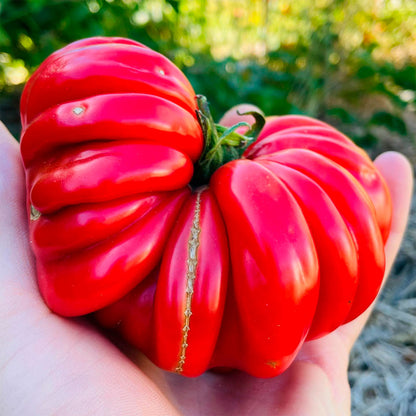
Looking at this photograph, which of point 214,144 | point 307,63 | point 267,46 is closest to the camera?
point 214,144

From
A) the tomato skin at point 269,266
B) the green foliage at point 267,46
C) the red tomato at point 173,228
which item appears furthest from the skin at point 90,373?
the green foliage at point 267,46

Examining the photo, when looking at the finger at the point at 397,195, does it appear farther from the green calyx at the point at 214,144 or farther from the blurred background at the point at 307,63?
the green calyx at the point at 214,144

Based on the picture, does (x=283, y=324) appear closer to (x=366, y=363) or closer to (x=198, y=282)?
(x=198, y=282)

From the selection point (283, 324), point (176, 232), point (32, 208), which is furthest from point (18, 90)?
point (283, 324)

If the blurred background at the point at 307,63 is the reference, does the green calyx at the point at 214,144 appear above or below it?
above

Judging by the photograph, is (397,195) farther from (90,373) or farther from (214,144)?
(90,373)

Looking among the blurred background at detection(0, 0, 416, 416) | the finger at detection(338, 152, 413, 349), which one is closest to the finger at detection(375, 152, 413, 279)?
the finger at detection(338, 152, 413, 349)

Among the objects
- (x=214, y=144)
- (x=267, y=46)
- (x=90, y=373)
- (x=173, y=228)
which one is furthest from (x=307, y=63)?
(x=90, y=373)
